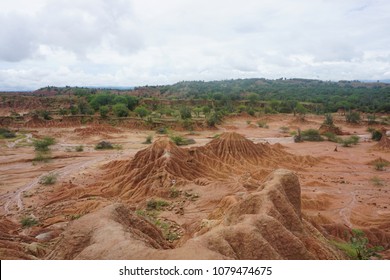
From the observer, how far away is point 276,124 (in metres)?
55.5

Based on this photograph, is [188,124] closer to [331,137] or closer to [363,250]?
[331,137]

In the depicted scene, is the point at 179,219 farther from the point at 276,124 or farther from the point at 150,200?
the point at 276,124

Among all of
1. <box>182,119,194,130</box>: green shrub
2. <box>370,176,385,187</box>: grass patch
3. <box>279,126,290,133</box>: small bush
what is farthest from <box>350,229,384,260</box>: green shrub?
<box>279,126,290,133</box>: small bush

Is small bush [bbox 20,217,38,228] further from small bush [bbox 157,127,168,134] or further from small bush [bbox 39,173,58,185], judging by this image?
small bush [bbox 157,127,168,134]

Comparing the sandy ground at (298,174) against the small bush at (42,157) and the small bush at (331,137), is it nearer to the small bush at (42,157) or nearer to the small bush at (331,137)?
the small bush at (42,157)

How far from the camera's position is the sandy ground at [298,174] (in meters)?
16.2

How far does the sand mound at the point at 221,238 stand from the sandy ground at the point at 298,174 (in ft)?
14.1

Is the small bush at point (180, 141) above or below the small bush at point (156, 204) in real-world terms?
above

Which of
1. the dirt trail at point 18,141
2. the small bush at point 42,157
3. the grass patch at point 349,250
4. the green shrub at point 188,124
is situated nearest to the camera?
the grass patch at point 349,250

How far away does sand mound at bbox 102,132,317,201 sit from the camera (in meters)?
19.3

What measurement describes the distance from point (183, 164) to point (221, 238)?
51.7 ft

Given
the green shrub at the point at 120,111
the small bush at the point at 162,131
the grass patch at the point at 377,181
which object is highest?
the green shrub at the point at 120,111

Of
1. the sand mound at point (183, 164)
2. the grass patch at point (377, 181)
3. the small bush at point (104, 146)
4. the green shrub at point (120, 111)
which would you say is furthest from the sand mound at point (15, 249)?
the green shrub at point (120, 111)

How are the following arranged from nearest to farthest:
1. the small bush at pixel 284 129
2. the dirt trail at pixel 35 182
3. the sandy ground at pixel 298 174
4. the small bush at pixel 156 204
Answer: the sandy ground at pixel 298 174 < the small bush at pixel 156 204 < the dirt trail at pixel 35 182 < the small bush at pixel 284 129
